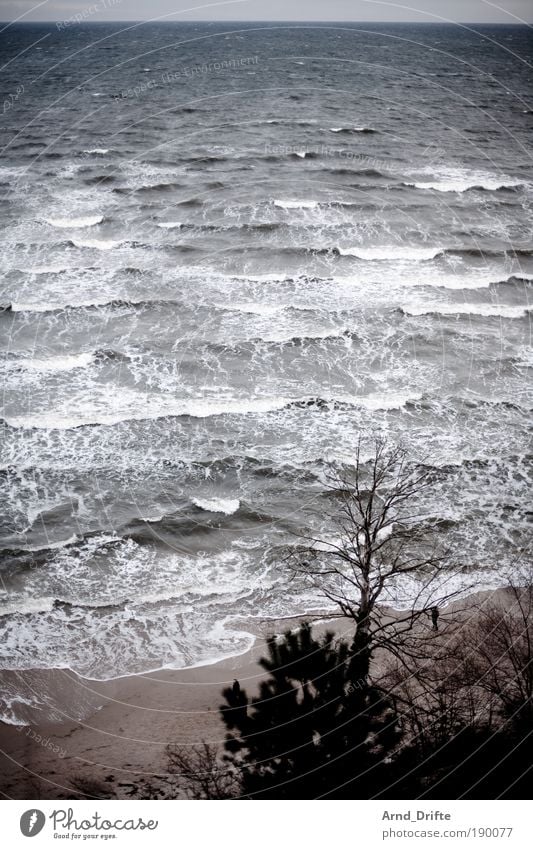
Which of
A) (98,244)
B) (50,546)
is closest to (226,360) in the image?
(50,546)

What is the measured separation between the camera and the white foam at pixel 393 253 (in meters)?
42.8

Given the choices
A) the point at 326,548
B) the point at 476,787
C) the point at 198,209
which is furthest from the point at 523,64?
the point at 476,787

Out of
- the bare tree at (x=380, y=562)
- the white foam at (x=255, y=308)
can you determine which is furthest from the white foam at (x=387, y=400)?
the white foam at (x=255, y=308)

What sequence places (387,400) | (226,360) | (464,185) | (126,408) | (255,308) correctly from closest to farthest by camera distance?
(126,408) < (387,400) < (226,360) < (255,308) < (464,185)

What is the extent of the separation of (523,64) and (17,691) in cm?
15356

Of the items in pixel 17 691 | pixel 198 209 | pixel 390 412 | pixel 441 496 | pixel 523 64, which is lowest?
pixel 17 691

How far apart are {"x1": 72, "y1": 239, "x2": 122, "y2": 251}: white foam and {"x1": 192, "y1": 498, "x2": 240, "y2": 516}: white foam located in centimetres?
2528

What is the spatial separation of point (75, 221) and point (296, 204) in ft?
58.6

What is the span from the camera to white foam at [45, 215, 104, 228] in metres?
45.9

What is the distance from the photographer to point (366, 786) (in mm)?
14484

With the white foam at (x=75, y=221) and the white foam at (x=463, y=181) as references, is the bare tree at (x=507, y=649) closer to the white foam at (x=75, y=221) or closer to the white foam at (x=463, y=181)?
the white foam at (x=75, y=221)

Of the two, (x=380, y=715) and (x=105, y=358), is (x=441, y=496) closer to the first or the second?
(x=380, y=715)

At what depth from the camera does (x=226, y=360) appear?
32.9 metres

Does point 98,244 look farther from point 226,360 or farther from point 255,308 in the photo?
point 226,360
